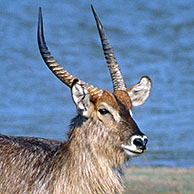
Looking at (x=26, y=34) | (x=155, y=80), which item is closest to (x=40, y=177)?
(x=155, y=80)

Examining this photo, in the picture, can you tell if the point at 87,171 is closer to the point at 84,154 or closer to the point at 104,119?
the point at 84,154

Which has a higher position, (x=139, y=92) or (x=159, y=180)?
(x=159, y=180)

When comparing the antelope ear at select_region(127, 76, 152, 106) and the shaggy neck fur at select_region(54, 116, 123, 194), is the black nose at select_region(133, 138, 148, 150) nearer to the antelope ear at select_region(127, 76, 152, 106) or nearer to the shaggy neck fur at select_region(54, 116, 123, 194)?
the shaggy neck fur at select_region(54, 116, 123, 194)

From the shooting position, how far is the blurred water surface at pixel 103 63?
72.4 feet

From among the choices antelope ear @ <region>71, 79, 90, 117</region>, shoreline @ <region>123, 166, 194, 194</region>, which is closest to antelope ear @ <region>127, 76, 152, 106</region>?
antelope ear @ <region>71, 79, 90, 117</region>

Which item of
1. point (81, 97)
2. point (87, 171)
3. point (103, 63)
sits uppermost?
point (103, 63)

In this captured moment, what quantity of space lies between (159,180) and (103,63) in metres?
18.7

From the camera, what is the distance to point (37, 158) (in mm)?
8969

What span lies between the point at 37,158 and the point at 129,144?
140 cm

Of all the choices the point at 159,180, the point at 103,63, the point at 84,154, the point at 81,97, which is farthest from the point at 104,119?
the point at 103,63

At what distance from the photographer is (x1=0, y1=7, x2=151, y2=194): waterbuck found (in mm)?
8477

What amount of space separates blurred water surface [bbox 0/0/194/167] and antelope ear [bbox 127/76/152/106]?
8.75 meters

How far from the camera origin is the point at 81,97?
848 cm

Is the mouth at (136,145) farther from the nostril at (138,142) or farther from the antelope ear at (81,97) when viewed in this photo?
the antelope ear at (81,97)
